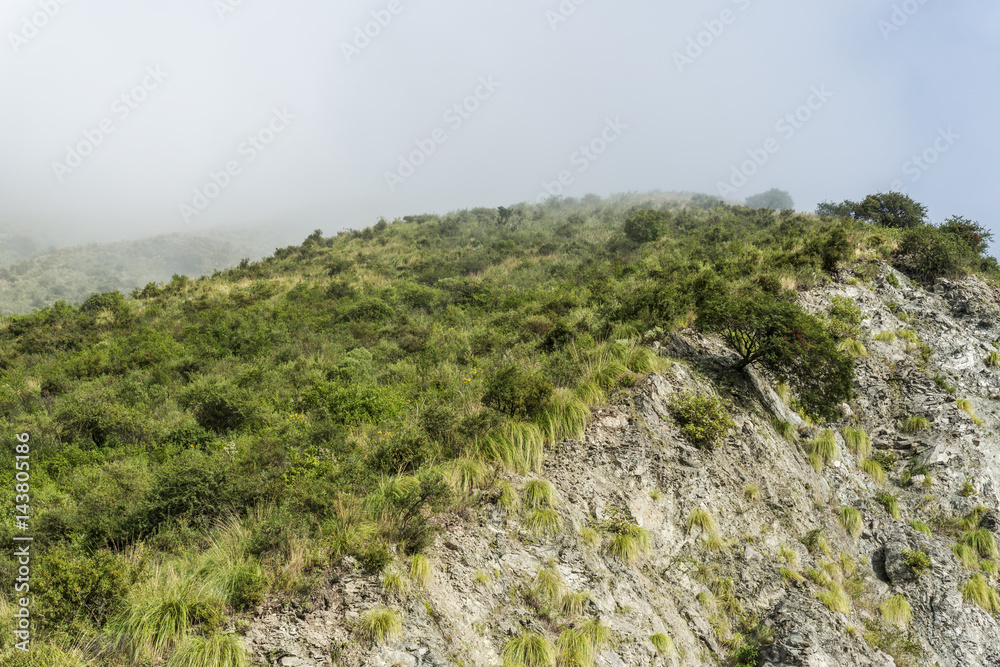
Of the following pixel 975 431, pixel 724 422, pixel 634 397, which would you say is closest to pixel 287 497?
pixel 634 397

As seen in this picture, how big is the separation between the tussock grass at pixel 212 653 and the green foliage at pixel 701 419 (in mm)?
6772

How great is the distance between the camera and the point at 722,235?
82.1ft

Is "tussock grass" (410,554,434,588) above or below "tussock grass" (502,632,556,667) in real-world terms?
above

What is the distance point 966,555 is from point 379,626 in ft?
37.5

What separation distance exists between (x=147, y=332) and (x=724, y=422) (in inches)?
780

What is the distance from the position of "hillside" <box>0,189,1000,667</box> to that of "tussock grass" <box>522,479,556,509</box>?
0.03 m

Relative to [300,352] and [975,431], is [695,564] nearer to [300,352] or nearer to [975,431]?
[975,431]

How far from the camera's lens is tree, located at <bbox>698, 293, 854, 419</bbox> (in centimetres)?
846

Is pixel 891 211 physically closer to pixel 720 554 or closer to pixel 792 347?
pixel 792 347

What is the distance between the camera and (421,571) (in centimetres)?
456

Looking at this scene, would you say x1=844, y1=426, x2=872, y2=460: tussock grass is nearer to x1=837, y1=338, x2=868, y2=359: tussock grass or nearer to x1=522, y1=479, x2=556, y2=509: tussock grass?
x1=837, y1=338, x2=868, y2=359: tussock grass

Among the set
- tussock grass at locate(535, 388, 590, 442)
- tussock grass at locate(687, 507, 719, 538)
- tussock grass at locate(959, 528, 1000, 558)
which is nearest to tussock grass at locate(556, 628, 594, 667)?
tussock grass at locate(535, 388, 590, 442)

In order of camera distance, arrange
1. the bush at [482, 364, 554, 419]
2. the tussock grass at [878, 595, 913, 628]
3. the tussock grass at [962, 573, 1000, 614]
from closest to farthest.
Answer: the bush at [482, 364, 554, 419], the tussock grass at [878, 595, 913, 628], the tussock grass at [962, 573, 1000, 614]

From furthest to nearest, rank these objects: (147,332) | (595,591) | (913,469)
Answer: (147,332)
(913,469)
(595,591)
